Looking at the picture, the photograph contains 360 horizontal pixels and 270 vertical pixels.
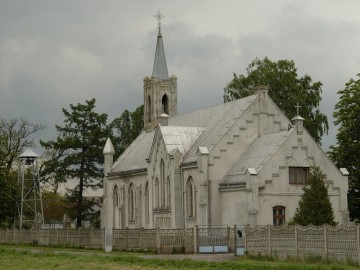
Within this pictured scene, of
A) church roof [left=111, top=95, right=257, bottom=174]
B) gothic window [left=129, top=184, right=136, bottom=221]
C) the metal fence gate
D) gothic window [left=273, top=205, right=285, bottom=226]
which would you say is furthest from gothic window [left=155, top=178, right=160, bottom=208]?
the metal fence gate

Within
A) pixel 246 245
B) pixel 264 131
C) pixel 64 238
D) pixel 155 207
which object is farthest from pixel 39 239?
pixel 246 245

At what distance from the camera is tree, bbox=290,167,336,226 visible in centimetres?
4344

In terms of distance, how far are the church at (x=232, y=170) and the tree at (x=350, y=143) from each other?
6752 millimetres

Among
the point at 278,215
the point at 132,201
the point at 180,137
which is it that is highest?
the point at 180,137

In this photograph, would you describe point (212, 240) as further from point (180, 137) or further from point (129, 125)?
point (129, 125)

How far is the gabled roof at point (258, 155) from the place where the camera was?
5141 cm

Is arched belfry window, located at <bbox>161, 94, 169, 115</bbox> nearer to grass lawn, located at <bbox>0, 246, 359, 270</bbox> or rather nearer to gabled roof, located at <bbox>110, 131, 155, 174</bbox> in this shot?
gabled roof, located at <bbox>110, 131, 155, 174</bbox>

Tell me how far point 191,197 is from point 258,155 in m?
6.07

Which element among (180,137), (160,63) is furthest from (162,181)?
(160,63)

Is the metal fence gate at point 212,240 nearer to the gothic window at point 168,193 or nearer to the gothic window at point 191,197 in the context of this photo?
the gothic window at point 191,197

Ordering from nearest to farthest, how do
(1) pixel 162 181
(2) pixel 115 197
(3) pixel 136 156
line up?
(1) pixel 162 181
(3) pixel 136 156
(2) pixel 115 197

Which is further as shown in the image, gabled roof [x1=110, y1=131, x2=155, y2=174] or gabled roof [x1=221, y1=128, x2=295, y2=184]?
gabled roof [x1=110, y1=131, x2=155, y2=174]

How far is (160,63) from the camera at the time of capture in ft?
257

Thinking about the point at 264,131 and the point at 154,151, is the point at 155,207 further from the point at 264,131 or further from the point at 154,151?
the point at 264,131
